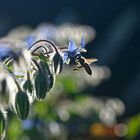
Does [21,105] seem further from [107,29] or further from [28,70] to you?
[107,29]

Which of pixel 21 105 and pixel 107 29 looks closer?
pixel 21 105

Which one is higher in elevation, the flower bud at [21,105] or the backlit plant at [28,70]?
the backlit plant at [28,70]

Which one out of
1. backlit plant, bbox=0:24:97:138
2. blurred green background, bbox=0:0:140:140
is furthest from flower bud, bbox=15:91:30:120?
blurred green background, bbox=0:0:140:140

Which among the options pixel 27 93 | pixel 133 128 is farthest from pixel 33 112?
pixel 27 93

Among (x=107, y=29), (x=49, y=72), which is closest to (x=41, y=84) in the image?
(x=49, y=72)

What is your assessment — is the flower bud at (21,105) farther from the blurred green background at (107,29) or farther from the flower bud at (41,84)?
the blurred green background at (107,29)

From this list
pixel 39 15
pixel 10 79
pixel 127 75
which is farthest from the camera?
pixel 39 15

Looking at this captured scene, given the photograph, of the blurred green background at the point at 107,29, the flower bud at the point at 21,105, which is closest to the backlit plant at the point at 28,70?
the flower bud at the point at 21,105

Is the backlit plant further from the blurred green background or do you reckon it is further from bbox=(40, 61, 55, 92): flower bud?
the blurred green background

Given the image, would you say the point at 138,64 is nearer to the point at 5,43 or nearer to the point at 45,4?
the point at 45,4

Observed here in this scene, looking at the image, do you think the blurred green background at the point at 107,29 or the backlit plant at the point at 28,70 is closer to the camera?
the backlit plant at the point at 28,70

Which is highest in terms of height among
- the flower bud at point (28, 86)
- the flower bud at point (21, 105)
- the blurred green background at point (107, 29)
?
the blurred green background at point (107, 29)
